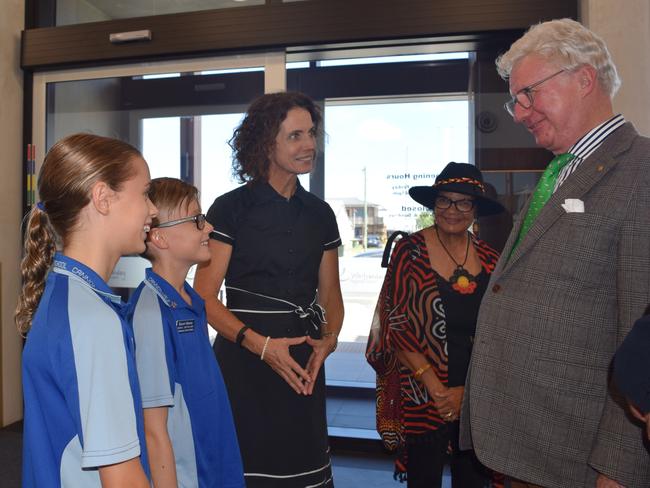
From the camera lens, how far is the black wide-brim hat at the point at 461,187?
2.16 metres

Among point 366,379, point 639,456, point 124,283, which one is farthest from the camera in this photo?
point 366,379

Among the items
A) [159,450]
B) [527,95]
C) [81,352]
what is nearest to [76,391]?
[81,352]

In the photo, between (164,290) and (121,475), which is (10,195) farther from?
(121,475)

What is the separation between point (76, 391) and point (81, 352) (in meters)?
0.07

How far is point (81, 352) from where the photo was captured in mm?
918

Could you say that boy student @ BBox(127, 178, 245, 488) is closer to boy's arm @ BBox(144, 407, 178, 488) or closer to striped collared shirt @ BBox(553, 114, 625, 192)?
boy's arm @ BBox(144, 407, 178, 488)

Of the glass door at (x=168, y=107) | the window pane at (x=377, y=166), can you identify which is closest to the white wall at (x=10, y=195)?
the glass door at (x=168, y=107)

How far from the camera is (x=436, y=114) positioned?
3816mm

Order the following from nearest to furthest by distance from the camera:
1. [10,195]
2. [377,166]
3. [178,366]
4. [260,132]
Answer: [178,366], [260,132], [10,195], [377,166]

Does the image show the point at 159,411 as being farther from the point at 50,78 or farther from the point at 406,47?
the point at 50,78

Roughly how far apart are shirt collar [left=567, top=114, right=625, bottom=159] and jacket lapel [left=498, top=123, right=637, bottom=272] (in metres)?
0.02

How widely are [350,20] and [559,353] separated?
2488mm

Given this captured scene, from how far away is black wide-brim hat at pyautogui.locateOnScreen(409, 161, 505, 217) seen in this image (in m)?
2.16

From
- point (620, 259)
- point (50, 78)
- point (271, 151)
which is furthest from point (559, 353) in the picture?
point (50, 78)
